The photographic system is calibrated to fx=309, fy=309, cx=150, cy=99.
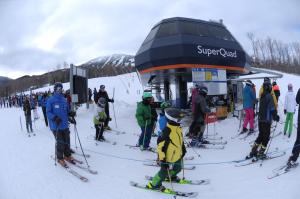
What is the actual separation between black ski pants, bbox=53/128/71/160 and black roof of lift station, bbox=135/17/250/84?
25.8ft

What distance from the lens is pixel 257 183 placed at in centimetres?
695

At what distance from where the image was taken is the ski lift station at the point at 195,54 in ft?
49.5

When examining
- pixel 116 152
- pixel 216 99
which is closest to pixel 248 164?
pixel 116 152

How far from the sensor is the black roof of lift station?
49.3ft

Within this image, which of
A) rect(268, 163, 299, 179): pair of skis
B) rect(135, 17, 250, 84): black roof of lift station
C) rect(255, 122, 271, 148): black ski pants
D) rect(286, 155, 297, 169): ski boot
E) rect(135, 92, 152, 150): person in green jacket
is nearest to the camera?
rect(268, 163, 299, 179): pair of skis

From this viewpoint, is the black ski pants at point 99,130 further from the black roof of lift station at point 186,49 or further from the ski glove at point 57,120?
the black roof of lift station at point 186,49

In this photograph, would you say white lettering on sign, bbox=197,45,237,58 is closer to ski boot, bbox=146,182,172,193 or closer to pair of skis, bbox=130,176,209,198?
pair of skis, bbox=130,176,209,198

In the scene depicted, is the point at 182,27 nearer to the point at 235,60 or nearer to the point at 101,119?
the point at 235,60

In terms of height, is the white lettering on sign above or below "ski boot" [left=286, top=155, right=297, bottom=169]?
above

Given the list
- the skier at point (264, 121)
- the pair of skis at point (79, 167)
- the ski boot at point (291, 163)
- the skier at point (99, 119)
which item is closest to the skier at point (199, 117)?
the skier at point (264, 121)

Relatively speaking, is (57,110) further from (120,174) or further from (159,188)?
(159,188)

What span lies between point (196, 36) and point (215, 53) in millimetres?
1357

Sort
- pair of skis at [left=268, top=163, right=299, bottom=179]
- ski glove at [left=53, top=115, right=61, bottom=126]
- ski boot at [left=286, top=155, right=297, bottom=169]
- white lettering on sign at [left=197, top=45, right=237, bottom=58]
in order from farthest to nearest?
white lettering on sign at [left=197, top=45, right=237, bottom=58]
ski glove at [left=53, top=115, right=61, bottom=126]
ski boot at [left=286, top=155, right=297, bottom=169]
pair of skis at [left=268, top=163, right=299, bottom=179]

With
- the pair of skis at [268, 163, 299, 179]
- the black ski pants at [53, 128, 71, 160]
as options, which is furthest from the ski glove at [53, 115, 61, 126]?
the pair of skis at [268, 163, 299, 179]
